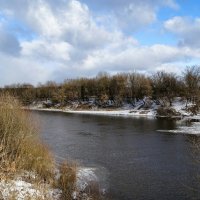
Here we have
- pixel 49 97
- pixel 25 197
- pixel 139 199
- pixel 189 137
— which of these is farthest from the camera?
pixel 49 97

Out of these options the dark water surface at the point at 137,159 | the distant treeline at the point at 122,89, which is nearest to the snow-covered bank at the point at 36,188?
the dark water surface at the point at 137,159

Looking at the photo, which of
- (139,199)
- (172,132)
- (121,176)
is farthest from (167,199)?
(172,132)

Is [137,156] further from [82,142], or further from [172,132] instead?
[172,132]

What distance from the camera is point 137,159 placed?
29.4 meters

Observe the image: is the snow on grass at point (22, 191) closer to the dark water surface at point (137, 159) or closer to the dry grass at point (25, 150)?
the dry grass at point (25, 150)

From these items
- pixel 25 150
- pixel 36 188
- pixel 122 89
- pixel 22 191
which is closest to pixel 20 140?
pixel 25 150

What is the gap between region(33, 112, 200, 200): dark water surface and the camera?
2027cm

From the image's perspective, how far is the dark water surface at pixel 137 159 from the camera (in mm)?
20266

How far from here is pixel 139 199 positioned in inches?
732

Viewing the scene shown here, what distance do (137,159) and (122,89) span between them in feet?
250

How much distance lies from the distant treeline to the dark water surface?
45.2 meters

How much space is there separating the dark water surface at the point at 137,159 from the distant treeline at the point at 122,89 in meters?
45.2

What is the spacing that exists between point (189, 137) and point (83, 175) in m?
23.0

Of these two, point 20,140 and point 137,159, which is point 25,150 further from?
point 137,159
